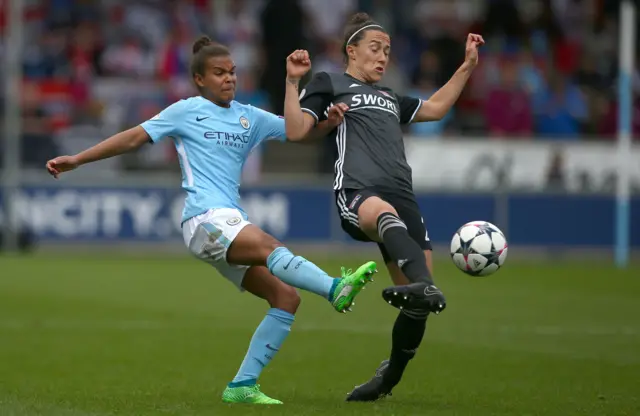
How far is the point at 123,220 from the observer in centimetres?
2166

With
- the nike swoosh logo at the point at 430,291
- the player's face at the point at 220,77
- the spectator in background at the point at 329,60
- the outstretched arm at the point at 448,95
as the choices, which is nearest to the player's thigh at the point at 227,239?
the player's face at the point at 220,77

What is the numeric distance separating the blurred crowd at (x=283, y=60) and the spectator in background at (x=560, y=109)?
0.03 meters

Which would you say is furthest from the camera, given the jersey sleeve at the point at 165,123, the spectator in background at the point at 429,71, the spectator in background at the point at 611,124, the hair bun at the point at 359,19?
the spectator in background at the point at 611,124

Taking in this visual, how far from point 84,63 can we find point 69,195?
2870 millimetres

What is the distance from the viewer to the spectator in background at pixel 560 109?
78.0 ft

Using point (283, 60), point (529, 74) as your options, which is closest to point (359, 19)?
point (283, 60)

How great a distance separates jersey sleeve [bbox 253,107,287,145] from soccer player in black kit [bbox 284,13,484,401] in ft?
0.88

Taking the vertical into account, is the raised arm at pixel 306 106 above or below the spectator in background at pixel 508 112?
above

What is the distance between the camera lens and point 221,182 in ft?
24.8

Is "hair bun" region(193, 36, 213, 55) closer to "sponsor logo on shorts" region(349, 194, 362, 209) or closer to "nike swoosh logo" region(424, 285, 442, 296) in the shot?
"sponsor logo on shorts" region(349, 194, 362, 209)

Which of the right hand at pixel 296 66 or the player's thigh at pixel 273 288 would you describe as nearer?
the right hand at pixel 296 66

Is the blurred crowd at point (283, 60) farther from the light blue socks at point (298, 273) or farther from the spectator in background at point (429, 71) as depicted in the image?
the light blue socks at point (298, 273)

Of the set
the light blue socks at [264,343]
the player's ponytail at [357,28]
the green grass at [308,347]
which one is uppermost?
the player's ponytail at [357,28]

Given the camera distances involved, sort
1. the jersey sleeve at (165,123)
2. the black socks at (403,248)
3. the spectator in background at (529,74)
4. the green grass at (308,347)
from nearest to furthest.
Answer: the black socks at (403,248), the jersey sleeve at (165,123), the green grass at (308,347), the spectator in background at (529,74)
